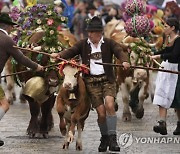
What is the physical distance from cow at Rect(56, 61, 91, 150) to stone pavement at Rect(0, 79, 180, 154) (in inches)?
13.4

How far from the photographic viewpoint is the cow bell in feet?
46.0

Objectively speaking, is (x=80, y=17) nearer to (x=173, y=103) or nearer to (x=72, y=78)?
(x=173, y=103)

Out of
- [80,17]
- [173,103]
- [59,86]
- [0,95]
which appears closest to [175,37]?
[173,103]

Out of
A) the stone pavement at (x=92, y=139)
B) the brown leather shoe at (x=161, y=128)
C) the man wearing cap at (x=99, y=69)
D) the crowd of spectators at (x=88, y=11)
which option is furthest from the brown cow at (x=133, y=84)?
the crowd of spectators at (x=88, y=11)

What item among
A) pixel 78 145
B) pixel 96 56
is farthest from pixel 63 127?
pixel 96 56

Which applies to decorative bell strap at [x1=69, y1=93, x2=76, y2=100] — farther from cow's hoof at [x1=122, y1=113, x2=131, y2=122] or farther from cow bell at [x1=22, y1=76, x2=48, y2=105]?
cow's hoof at [x1=122, y1=113, x2=131, y2=122]

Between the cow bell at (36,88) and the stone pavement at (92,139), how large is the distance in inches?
27.6

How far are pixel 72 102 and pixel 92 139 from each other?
147 centimetres

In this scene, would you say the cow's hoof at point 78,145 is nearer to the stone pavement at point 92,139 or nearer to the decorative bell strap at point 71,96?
the stone pavement at point 92,139

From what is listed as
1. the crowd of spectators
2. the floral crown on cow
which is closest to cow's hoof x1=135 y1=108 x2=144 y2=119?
the floral crown on cow

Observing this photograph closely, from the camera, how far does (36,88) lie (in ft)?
46.0

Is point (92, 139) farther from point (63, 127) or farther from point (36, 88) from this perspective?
point (36, 88)

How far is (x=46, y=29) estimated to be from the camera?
14664 millimetres

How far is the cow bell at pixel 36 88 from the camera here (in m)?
14.0
